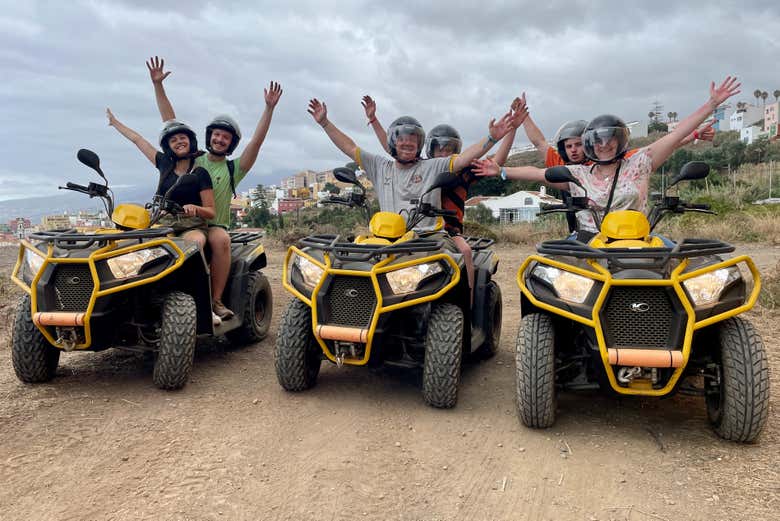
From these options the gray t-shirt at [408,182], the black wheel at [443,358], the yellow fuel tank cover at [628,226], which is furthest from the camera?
the gray t-shirt at [408,182]

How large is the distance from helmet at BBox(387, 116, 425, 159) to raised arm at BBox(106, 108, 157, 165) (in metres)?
2.28

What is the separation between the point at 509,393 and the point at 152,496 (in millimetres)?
2488

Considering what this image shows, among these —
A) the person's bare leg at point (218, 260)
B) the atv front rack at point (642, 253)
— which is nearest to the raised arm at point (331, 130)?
the person's bare leg at point (218, 260)

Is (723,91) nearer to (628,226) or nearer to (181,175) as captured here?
(628,226)

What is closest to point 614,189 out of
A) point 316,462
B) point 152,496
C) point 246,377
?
point 316,462

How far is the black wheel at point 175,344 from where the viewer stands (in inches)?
156

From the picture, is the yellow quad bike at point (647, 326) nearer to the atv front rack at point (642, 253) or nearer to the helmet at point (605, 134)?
the atv front rack at point (642, 253)

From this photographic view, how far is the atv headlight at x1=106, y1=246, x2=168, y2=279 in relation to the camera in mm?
3806

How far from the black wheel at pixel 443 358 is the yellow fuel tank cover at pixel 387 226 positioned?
67 centimetres

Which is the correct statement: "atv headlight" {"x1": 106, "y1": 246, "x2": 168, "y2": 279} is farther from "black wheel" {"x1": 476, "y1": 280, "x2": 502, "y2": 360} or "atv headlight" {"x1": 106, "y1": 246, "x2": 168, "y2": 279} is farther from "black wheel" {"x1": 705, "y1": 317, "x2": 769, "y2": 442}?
"black wheel" {"x1": 705, "y1": 317, "x2": 769, "y2": 442}

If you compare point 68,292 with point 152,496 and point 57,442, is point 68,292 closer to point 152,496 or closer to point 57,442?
point 57,442

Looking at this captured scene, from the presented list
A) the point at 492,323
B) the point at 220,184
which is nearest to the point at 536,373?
the point at 492,323

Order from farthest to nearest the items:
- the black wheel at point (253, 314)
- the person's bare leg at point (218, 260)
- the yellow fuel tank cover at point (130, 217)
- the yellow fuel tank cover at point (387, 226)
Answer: the black wheel at point (253, 314)
the person's bare leg at point (218, 260)
the yellow fuel tank cover at point (130, 217)
the yellow fuel tank cover at point (387, 226)

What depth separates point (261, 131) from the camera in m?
5.45
